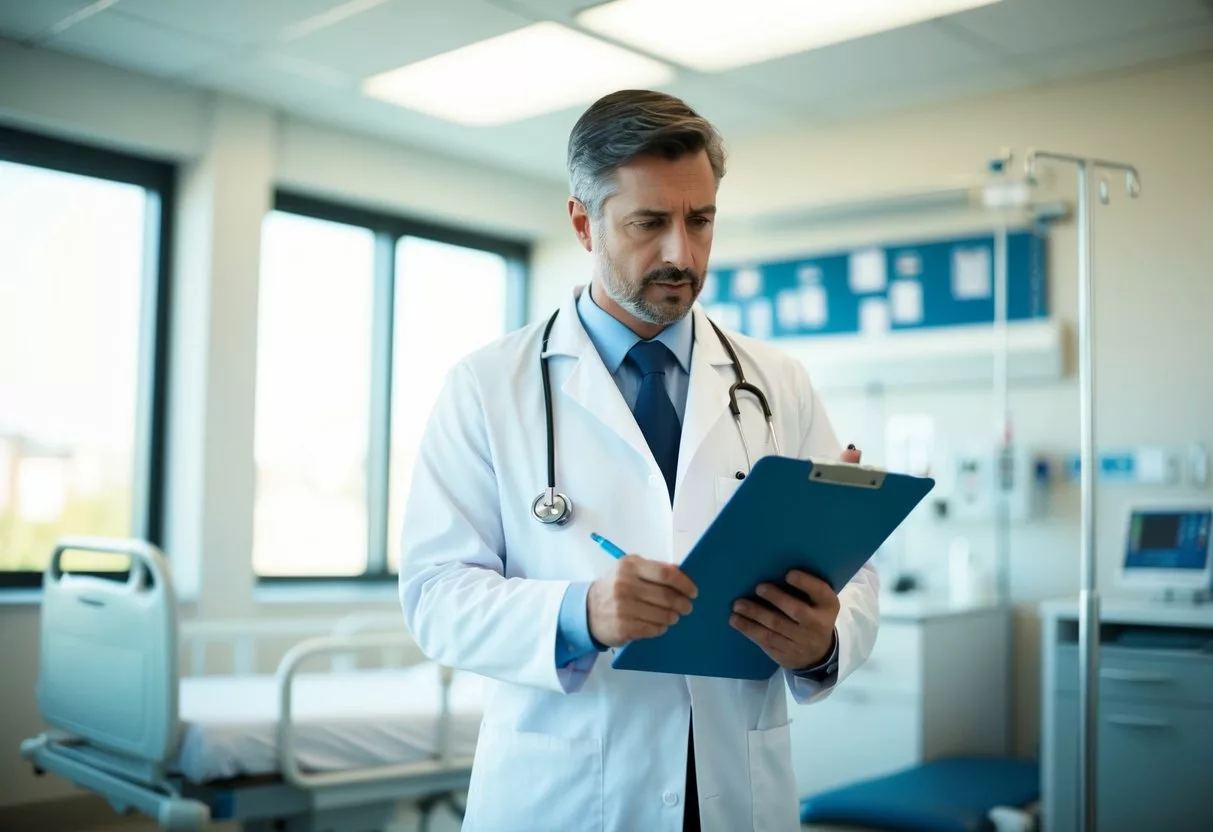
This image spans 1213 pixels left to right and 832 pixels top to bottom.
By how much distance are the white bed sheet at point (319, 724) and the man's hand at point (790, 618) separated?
5.86 feet

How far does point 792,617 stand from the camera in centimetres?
123

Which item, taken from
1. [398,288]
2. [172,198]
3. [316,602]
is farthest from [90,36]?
[316,602]

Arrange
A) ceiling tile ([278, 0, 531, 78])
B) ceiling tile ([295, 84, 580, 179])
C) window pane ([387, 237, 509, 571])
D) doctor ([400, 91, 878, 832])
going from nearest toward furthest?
1. doctor ([400, 91, 878, 832])
2. ceiling tile ([278, 0, 531, 78])
3. ceiling tile ([295, 84, 580, 179])
4. window pane ([387, 237, 509, 571])

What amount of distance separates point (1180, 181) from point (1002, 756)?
188 cm

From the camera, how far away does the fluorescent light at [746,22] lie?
3.26 metres

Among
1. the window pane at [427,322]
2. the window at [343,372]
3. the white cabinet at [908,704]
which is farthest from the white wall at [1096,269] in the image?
the window at [343,372]

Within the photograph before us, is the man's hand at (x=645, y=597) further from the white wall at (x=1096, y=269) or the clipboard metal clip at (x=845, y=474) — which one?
the white wall at (x=1096, y=269)

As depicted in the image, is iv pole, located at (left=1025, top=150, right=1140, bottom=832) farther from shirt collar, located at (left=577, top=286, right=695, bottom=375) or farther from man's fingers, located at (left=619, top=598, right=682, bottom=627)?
man's fingers, located at (left=619, top=598, right=682, bottom=627)

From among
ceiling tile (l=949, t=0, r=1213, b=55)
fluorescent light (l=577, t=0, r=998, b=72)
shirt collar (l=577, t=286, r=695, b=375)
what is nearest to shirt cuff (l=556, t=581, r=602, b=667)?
shirt collar (l=577, t=286, r=695, b=375)

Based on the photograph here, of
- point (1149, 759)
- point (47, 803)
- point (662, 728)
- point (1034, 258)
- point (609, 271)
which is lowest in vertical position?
point (47, 803)

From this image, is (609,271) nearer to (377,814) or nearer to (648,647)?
(648,647)

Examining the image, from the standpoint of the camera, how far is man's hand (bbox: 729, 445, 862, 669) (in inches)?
47.9

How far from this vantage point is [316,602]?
4406 millimetres

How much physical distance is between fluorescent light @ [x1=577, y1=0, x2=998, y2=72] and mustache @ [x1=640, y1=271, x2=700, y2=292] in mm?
2075
